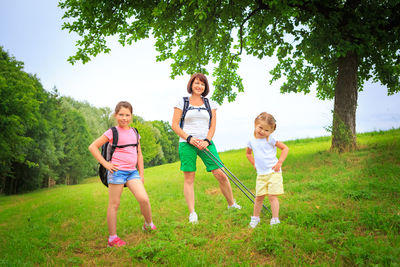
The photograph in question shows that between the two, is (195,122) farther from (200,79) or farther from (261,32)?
(261,32)

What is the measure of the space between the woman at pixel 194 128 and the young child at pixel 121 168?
36.3 inches

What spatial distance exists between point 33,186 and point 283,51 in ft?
105

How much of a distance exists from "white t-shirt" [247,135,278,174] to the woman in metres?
1.03

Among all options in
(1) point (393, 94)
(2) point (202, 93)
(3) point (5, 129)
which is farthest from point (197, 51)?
(3) point (5, 129)

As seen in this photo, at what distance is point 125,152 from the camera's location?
15.4 ft

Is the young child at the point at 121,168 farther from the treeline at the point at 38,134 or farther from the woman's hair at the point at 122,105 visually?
the treeline at the point at 38,134

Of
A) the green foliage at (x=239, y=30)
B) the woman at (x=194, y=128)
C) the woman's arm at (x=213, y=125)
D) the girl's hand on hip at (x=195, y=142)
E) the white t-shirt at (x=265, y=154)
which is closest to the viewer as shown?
the white t-shirt at (x=265, y=154)

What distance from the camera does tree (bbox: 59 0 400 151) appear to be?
33.2 feet

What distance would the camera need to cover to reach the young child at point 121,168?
14.9 feet

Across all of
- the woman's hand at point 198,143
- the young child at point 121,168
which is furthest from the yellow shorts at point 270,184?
the young child at point 121,168

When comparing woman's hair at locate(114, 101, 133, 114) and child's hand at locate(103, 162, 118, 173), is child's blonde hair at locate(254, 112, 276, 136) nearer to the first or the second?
woman's hair at locate(114, 101, 133, 114)

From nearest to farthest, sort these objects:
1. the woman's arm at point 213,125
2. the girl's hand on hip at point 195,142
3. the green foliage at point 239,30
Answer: the girl's hand on hip at point 195,142, the woman's arm at point 213,125, the green foliage at point 239,30

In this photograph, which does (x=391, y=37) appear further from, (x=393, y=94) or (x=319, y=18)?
(x=393, y=94)

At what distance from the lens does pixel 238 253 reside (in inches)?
147
